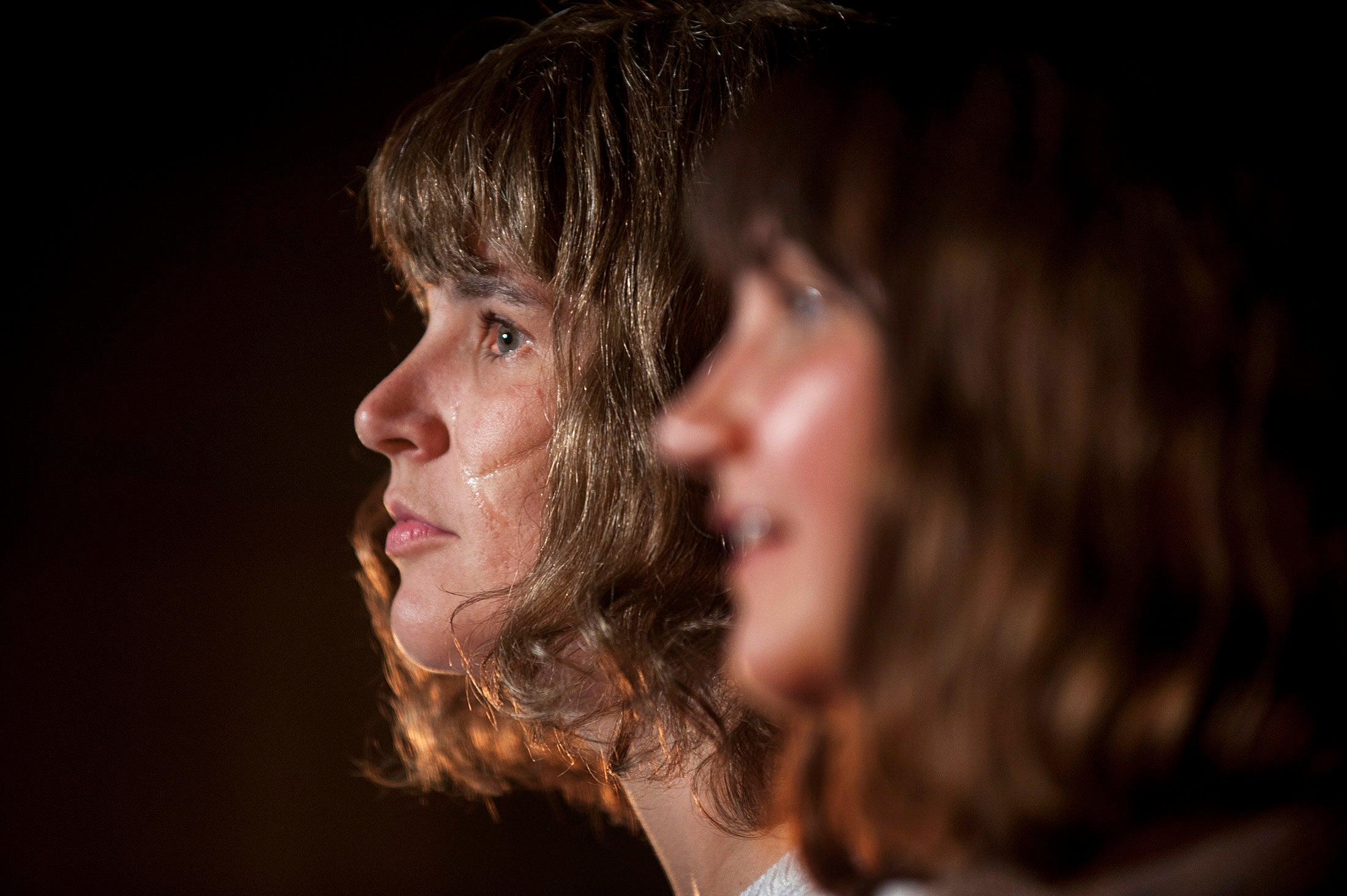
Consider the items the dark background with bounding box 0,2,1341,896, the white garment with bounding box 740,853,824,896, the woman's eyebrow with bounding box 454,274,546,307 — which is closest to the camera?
the white garment with bounding box 740,853,824,896

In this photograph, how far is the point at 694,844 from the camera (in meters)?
0.88

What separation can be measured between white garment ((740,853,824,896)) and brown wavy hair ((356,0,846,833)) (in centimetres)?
4

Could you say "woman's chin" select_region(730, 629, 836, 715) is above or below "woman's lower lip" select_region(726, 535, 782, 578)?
below

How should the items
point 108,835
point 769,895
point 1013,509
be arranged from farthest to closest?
point 108,835, point 769,895, point 1013,509

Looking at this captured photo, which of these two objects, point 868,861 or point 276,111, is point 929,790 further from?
point 276,111

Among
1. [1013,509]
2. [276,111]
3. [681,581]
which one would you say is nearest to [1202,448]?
[1013,509]

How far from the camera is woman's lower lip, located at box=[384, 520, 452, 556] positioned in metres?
0.87

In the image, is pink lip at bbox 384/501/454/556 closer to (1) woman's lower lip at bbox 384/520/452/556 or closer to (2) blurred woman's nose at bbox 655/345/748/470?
(1) woman's lower lip at bbox 384/520/452/556

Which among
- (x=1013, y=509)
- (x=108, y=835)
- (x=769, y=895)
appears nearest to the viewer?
(x=1013, y=509)

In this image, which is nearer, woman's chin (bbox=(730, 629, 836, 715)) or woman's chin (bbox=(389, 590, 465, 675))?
woman's chin (bbox=(730, 629, 836, 715))

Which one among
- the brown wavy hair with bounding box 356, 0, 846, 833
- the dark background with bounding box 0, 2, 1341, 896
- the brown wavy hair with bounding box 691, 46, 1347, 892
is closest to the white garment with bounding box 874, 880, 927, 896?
the brown wavy hair with bounding box 691, 46, 1347, 892

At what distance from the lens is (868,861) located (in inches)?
18.6

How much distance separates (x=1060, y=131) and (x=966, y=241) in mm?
71

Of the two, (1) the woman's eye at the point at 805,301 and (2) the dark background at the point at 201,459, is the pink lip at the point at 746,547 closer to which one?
(1) the woman's eye at the point at 805,301
